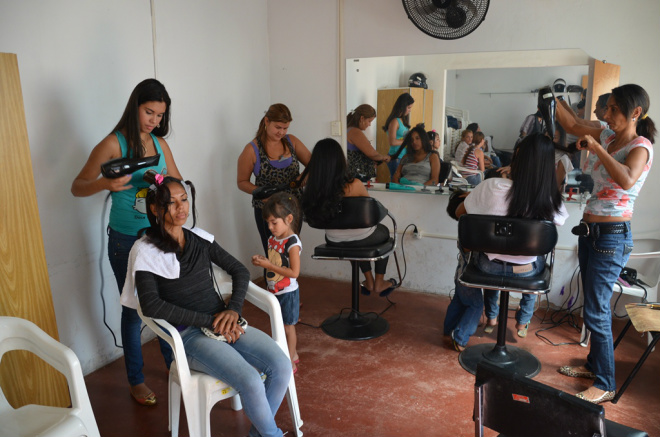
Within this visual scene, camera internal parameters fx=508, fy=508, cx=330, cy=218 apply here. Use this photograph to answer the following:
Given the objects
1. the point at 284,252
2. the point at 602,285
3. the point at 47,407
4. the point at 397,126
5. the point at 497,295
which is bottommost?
the point at 497,295

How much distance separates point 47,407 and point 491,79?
305 centimetres

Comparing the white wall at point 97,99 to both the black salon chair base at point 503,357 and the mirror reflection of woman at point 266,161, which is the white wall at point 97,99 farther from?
the black salon chair base at point 503,357

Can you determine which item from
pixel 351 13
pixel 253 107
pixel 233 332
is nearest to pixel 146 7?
pixel 253 107

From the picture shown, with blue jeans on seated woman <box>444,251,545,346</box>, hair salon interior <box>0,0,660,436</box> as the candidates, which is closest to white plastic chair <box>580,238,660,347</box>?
hair salon interior <box>0,0,660,436</box>

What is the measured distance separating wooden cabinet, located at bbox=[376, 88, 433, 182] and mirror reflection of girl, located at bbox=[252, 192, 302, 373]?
53.1 inches

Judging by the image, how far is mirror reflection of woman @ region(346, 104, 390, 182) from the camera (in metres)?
3.77

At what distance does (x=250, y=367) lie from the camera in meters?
1.93

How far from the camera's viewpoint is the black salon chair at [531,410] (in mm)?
1216

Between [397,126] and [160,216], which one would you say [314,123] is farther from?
[160,216]

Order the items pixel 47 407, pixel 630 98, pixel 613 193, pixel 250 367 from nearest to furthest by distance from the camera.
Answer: pixel 47 407 → pixel 250 367 → pixel 630 98 → pixel 613 193

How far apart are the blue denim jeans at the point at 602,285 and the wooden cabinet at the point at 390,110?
1477 mm

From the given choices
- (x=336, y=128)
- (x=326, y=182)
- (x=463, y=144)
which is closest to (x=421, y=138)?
(x=463, y=144)

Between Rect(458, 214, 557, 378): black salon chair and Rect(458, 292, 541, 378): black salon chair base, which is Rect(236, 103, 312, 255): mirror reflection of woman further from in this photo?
Rect(458, 292, 541, 378): black salon chair base

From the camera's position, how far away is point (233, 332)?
205 cm
